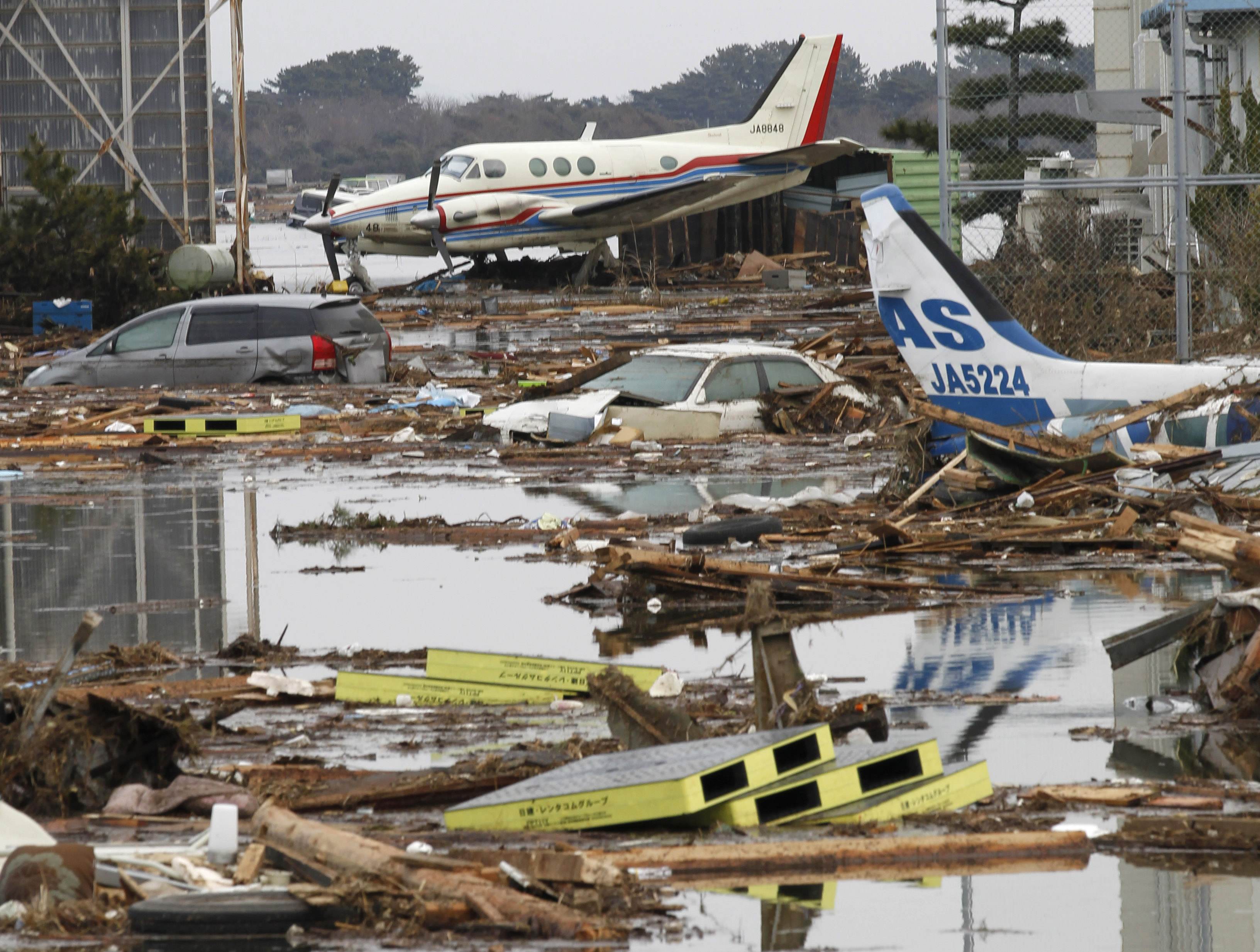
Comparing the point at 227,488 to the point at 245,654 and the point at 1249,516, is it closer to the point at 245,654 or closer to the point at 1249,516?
the point at 245,654

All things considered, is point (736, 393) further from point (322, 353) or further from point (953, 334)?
point (322, 353)

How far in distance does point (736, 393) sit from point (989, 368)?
6.69 metres

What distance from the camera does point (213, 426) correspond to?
21.7 m

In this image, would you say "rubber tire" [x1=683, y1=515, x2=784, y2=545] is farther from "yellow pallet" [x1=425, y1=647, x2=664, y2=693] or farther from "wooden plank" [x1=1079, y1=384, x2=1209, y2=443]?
"yellow pallet" [x1=425, y1=647, x2=664, y2=693]

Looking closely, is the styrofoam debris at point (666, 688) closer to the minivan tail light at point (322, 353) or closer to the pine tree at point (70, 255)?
the minivan tail light at point (322, 353)

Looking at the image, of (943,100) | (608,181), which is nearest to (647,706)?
(943,100)

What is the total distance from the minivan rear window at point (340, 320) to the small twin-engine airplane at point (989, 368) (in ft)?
44.4

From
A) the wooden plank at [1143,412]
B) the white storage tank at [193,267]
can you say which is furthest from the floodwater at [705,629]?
the white storage tank at [193,267]

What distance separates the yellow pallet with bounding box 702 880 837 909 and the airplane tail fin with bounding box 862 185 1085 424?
941 cm

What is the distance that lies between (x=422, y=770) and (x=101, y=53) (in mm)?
44245

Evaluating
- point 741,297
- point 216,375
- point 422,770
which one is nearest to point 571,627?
point 422,770

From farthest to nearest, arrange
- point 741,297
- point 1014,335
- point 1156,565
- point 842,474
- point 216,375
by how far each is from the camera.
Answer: point 741,297
point 216,375
point 842,474
point 1014,335
point 1156,565

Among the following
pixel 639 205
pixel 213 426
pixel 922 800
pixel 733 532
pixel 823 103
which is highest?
pixel 823 103

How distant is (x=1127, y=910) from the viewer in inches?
194
